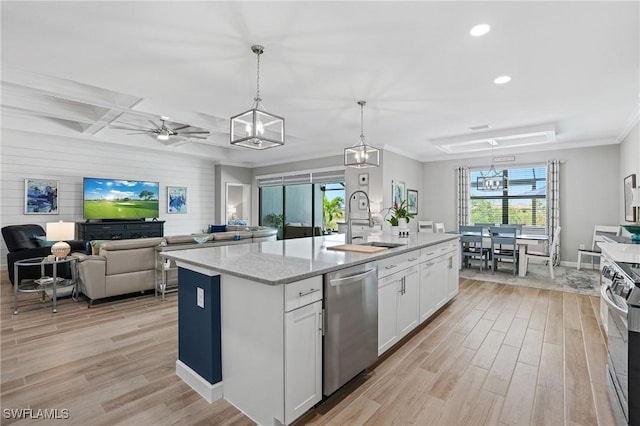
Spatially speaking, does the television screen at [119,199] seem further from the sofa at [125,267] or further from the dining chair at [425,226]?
the dining chair at [425,226]

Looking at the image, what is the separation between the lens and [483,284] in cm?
531

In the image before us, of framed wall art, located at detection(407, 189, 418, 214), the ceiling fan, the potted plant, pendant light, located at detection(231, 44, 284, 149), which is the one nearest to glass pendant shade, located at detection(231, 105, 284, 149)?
pendant light, located at detection(231, 44, 284, 149)

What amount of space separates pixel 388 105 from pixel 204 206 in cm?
653

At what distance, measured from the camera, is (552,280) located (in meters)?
5.56

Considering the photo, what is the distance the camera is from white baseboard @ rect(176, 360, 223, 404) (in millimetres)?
2113

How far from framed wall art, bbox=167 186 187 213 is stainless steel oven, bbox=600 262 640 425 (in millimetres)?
8459

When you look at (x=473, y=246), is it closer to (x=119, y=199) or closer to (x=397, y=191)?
(x=397, y=191)

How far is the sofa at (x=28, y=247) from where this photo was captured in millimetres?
4828

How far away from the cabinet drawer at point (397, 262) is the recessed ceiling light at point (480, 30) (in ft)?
6.47

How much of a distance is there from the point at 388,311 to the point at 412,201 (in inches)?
242

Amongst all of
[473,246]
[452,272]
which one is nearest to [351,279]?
[452,272]

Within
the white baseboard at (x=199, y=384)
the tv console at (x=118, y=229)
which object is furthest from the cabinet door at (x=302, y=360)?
the tv console at (x=118, y=229)

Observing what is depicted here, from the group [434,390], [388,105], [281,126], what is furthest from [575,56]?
[434,390]

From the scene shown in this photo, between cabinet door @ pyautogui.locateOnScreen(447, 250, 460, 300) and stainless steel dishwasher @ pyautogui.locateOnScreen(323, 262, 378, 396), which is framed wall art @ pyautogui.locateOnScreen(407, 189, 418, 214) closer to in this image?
cabinet door @ pyautogui.locateOnScreen(447, 250, 460, 300)
